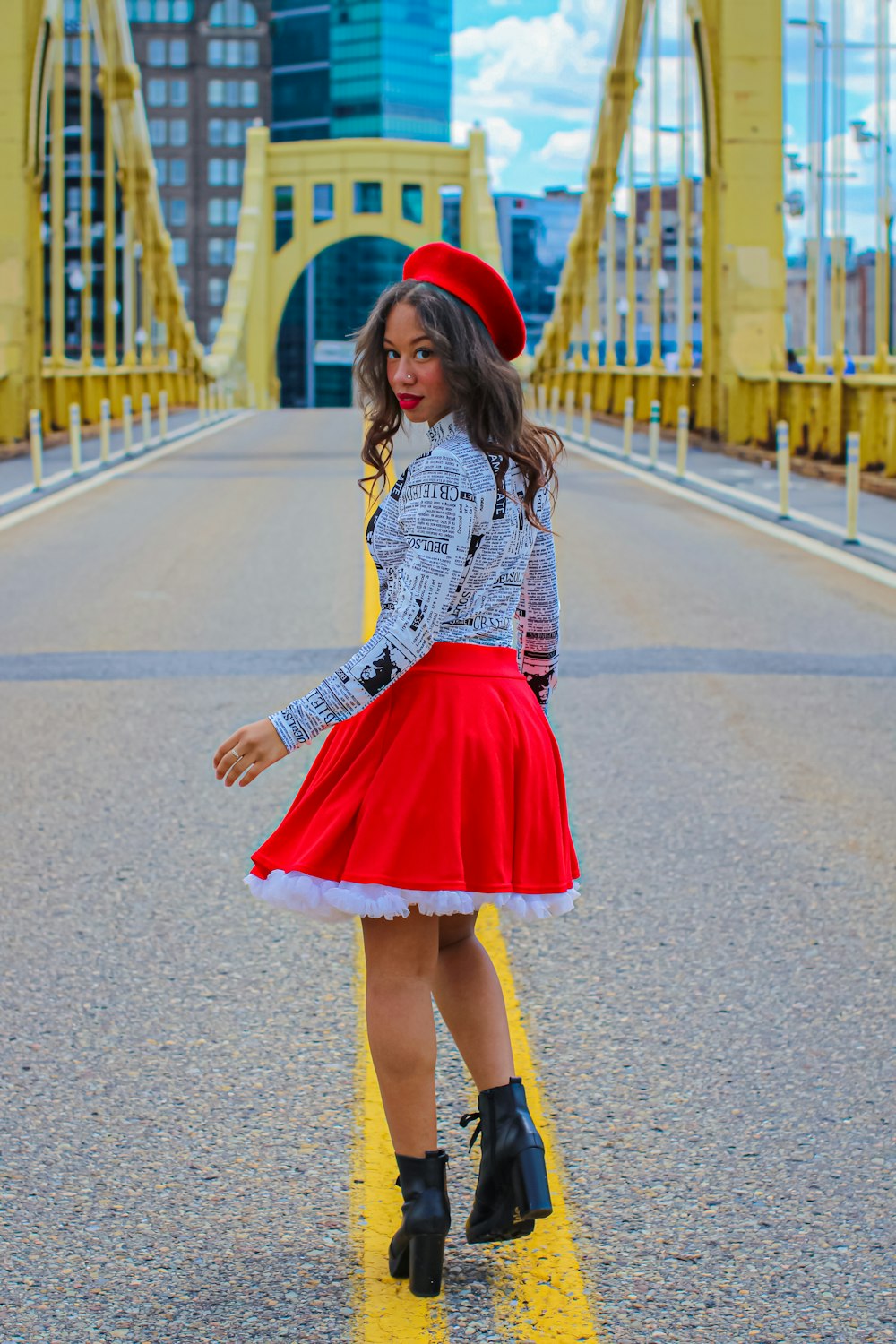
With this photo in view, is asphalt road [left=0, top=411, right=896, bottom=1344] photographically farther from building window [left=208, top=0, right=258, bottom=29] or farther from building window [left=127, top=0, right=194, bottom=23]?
building window [left=127, top=0, right=194, bottom=23]

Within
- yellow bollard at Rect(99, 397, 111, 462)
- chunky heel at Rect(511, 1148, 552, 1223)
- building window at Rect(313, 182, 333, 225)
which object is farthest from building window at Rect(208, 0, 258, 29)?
chunky heel at Rect(511, 1148, 552, 1223)

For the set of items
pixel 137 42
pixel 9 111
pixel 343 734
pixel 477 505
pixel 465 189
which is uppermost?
pixel 137 42

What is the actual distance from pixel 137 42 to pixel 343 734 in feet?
512

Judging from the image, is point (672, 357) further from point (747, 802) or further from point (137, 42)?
point (747, 802)

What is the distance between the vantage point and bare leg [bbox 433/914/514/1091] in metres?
3.10

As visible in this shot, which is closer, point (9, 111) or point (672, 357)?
point (9, 111)

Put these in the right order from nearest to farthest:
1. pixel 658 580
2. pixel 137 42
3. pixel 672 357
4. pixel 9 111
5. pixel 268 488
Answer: pixel 658 580
pixel 268 488
pixel 9 111
pixel 672 357
pixel 137 42

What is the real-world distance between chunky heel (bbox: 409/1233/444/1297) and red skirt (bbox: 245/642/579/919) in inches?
20.5

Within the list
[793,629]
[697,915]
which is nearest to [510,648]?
[697,915]

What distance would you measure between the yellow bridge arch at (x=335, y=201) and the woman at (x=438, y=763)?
67.9 m

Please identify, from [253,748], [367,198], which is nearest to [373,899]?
[253,748]

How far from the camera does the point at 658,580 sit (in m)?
13.6

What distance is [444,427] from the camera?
3.07 meters

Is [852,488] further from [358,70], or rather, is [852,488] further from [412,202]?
[412,202]
